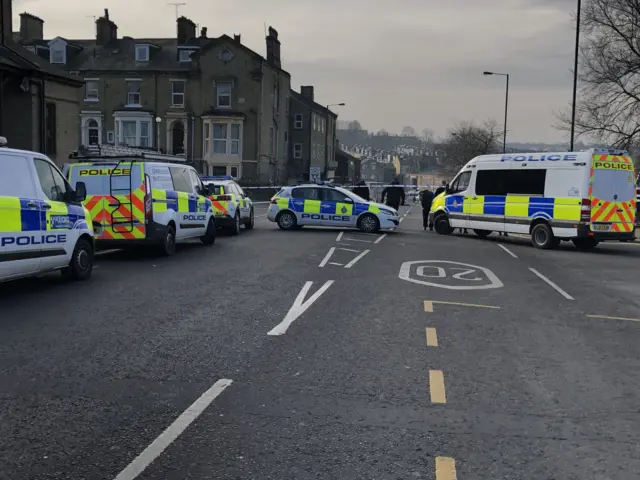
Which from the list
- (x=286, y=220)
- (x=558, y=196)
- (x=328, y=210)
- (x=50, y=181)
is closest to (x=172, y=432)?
(x=50, y=181)

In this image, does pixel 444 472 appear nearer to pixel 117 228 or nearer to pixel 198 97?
pixel 117 228

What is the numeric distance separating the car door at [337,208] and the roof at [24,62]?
1120cm

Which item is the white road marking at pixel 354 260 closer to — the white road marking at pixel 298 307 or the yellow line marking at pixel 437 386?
the white road marking at pixel 298 307

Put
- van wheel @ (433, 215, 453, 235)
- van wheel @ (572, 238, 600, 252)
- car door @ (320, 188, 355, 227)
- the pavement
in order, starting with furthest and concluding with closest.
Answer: van wheel @ (433, 215, 453, 235)
car door @ (320, 188, 355, 227)
van wheel @ (572, 238, 600, 252)
the pavement

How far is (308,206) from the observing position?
23.1 metres

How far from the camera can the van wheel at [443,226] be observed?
2327 cm

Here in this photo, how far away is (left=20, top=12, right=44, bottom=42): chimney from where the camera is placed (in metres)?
54.0

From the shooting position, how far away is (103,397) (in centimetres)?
514

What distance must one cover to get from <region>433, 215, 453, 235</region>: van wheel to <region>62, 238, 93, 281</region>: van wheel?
14410 millimetres

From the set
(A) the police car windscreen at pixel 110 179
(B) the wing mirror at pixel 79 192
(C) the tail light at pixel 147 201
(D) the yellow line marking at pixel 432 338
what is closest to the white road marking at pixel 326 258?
(C) the tail light at pixel 147 201

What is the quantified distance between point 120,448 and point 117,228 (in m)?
9.91

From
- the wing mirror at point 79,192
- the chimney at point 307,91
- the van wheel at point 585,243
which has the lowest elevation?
the van wheel at point 585,243

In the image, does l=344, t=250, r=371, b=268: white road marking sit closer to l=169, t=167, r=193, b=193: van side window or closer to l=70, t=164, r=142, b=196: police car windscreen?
l=169, t=167, r=193, b=193: van side window

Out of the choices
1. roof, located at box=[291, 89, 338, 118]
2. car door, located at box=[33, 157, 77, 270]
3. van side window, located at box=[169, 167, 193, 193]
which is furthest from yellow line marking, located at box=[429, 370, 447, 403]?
roof, located at box=[291, 89, 338, 118]
